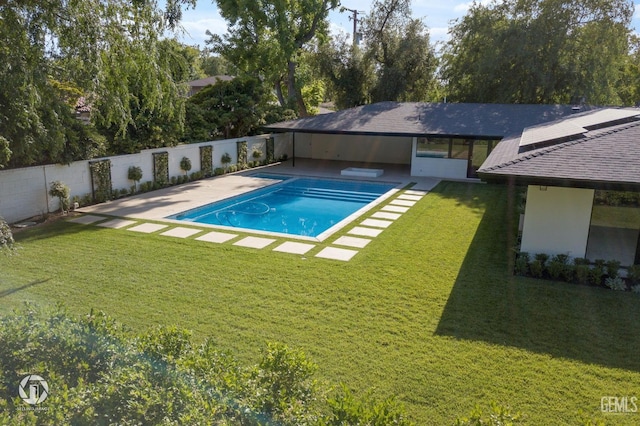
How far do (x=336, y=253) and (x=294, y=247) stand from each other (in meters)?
1.01

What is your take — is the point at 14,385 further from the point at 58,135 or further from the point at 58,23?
the point at 58,135

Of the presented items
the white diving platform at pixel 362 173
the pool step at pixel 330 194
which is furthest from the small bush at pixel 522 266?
the white diving platform at pixel 362 173

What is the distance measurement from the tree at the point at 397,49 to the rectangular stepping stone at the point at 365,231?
23885mm

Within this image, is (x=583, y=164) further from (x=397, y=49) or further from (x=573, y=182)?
(x=397, y=49)

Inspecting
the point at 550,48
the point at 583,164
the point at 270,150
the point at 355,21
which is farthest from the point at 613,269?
the point at 355,21

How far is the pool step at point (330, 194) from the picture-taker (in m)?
17.6

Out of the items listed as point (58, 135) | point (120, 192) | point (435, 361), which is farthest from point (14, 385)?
point (120, 192)

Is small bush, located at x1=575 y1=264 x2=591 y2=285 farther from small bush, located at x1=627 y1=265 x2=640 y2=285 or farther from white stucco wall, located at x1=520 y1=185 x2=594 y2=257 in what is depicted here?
white stucco wall, located at x1=520 y1=185 x2=594 y2=257

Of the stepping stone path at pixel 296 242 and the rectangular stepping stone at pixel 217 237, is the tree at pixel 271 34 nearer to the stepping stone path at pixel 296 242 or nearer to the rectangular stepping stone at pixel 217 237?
the stepping stone path at pixel 296 242

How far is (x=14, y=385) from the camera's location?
378 cm

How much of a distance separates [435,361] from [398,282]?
271 cm

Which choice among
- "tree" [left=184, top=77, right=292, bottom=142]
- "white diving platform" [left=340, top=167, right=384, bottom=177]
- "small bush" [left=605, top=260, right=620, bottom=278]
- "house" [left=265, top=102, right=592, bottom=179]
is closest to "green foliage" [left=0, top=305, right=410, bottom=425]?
"small bush" [left=605, top=260, right=620, bottom=278]

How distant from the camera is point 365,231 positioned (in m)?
12.0

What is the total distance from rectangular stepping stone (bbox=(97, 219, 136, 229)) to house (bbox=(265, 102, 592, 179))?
37.5 ft
